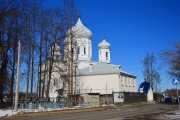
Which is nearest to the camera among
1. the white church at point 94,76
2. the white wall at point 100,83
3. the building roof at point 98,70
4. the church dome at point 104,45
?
the white wall at point 100,83

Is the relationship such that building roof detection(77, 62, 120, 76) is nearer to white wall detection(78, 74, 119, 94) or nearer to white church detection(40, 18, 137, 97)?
white church detection(40, 18, 137, 97)

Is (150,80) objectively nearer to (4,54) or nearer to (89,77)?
(89,77)

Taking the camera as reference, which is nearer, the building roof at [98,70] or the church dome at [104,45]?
the building roof at [98,70]

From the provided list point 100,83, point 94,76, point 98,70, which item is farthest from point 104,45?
point 100,83

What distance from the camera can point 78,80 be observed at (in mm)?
68062

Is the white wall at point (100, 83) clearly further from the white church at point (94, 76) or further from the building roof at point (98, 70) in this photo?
the building roof at point (98, 70)

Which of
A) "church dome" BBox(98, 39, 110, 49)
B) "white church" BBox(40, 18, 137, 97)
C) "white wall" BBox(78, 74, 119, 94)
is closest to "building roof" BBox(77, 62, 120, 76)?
"white church" BBox(40, 18, 137, 97)

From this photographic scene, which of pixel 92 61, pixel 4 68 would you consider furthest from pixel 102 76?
pixel 4 68

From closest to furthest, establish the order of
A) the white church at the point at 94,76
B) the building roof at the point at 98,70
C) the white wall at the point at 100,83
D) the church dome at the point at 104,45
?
the white wall at the point at 100,83, the white church at the point at 94,76, the building roof at the point at 98,70, the church dome at the point at 104,45

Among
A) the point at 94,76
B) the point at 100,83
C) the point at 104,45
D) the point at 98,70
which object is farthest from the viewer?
the point at 104,45

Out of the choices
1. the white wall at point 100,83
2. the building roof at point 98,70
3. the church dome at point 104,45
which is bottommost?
the white wall at point 100,83

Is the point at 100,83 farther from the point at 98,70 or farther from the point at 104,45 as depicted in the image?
the point at 104,45

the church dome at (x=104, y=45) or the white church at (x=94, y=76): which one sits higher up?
the church dome at (x=104, y=45)

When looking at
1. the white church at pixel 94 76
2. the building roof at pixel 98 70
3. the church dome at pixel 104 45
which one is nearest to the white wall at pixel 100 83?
the white church at pixel 94 76
